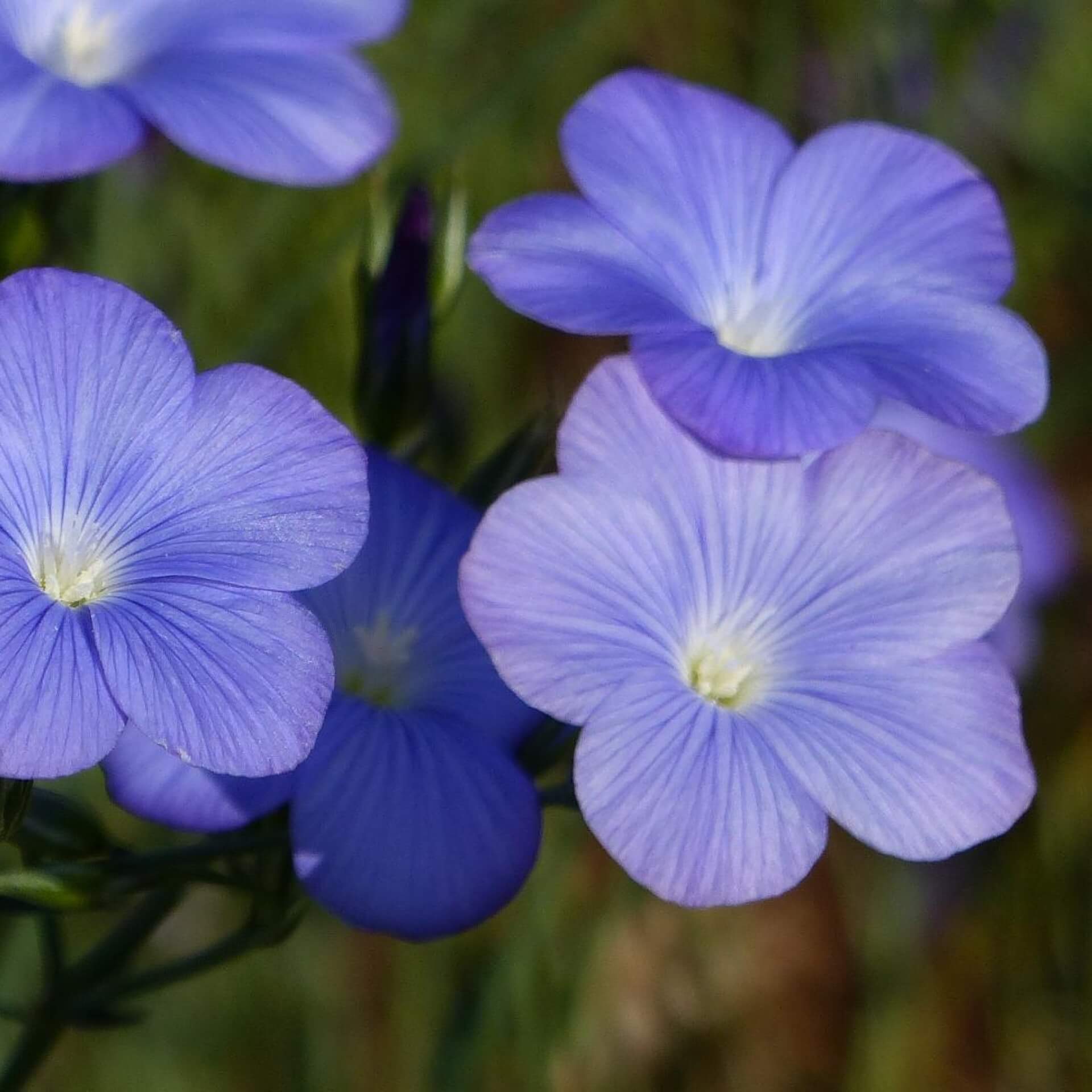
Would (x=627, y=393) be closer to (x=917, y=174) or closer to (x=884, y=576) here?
(x=884, y=576)

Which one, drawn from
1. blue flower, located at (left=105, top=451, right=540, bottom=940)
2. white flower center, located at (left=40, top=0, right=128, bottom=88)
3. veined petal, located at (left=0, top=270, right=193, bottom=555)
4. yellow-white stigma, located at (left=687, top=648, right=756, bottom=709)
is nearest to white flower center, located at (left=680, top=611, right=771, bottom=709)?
yellow-white stigma, located at (left=687, top=648, right=756, bottom=709)

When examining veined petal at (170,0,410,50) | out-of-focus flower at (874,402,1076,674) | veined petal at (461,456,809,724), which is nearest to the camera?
veined petal at (461,456,809,724)

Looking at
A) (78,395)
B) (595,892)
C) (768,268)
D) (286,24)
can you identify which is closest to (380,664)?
(78,395)

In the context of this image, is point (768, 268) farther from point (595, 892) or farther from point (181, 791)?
point (595, 892)

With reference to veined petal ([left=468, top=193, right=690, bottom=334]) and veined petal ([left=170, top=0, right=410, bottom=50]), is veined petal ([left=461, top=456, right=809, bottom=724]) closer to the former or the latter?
veined petal ([left=468, top=193, right=690, bottom=334])

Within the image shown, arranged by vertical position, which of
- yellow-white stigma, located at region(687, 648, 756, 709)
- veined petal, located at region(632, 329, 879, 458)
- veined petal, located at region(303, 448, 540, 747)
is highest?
veined petal, located at region(632, 329, 879, 458)

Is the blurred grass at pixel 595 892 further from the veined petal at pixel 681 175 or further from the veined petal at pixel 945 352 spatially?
the veined petal at pixel 945 352
